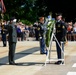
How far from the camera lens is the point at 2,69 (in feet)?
46.1

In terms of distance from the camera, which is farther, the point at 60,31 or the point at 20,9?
the point at 20,9

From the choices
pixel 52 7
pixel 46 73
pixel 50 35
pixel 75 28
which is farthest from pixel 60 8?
pixel 75 28

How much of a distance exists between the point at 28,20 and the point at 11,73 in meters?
76.3

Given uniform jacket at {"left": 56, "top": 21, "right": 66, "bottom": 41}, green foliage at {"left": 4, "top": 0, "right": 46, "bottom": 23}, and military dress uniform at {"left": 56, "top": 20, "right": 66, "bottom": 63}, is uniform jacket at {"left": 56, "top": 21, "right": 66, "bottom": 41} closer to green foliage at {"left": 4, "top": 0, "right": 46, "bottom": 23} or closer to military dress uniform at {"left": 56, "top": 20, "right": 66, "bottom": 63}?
military dress uniform at {"left": 56, "top": 20, "right": 66, "bottom": 63}

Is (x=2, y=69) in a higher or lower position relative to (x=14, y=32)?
lower

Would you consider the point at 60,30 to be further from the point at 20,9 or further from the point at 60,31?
the point at 20,9

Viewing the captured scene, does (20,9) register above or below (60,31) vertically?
above

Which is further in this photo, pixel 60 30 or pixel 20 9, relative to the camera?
pixel 20 9

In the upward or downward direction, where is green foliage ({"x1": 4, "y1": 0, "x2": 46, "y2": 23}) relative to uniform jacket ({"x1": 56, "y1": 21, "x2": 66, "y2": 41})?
upward

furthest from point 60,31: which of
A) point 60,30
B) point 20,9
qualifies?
point 20,9

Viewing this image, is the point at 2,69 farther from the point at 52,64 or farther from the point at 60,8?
the point at 60,8

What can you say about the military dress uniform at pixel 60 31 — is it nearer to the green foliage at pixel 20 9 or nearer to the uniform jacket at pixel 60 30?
the uniform jacket at pixel 60 30

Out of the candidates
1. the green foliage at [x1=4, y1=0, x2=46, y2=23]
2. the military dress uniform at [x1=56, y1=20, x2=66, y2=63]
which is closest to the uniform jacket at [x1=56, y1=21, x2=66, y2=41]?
the military dress uniform at [x1=56, y1=20, x2=66, y2=63]

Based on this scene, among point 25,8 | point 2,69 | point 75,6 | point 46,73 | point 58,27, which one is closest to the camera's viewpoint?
point 46,73
